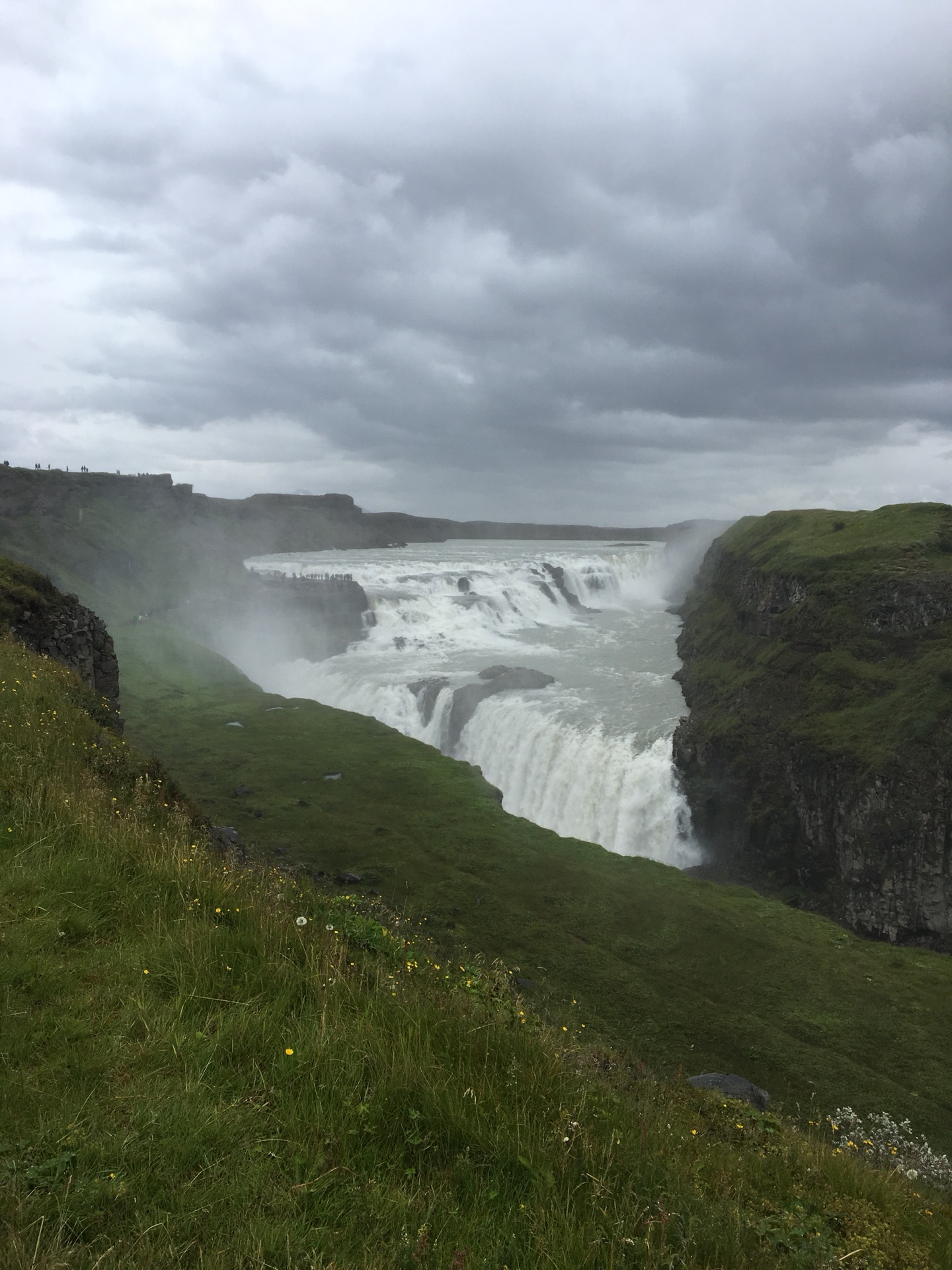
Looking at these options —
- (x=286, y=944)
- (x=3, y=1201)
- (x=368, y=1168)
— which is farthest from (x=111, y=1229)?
(x=286, y=944)

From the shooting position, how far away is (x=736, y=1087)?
40.6 feet

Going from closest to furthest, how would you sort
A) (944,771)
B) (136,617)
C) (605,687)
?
(944,771) → (605,687) → (136,617)

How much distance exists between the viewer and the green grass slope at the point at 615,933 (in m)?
14.7

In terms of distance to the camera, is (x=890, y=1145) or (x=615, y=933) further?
(x=615, y=933)

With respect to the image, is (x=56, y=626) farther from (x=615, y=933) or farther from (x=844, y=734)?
(x=844, y=734)

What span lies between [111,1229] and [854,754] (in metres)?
30.2

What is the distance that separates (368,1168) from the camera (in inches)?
139

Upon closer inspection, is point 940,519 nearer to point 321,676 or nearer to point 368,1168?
point 321,676

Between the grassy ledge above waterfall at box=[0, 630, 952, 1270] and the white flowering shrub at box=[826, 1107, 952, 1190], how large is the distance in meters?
2.74

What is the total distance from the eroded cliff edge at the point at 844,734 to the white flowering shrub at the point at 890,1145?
14820 mm

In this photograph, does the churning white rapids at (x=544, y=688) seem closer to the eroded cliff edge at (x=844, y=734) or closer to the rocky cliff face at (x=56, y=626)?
the eroded cliff edge at (x=844, y=734)

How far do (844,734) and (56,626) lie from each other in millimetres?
27658

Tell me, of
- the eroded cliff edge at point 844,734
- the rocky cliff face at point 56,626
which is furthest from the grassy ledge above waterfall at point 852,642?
the rocky cliff face at point 56,626

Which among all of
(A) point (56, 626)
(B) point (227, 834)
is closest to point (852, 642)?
(B) point (227, 834)
